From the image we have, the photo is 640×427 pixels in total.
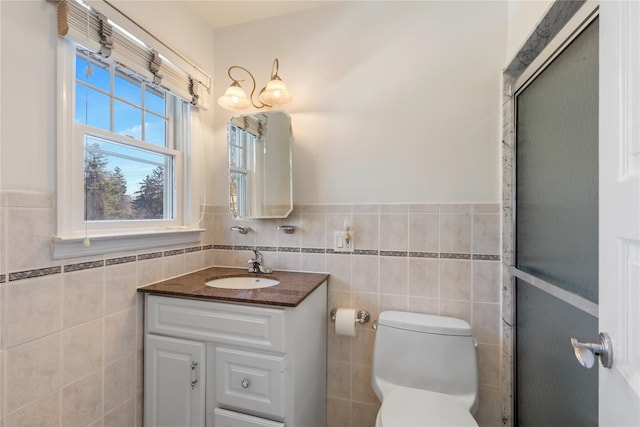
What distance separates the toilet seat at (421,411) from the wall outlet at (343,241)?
2.37ft

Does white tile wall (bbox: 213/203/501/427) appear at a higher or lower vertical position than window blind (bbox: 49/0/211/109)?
lower

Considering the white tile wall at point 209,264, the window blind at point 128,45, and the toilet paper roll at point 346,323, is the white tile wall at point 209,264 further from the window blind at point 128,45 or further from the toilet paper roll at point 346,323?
the window blind at point 128,45

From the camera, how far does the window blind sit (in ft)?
3.59

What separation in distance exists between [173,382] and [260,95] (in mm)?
1549

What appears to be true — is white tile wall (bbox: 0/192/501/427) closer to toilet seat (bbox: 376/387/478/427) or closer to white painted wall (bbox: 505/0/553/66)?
toilet seat (bbox: 376/387/478/427)

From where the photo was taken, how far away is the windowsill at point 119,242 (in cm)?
108

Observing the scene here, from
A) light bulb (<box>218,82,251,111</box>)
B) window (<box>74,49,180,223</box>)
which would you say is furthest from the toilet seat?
light bulb (<box>218,82,251,111</box>)

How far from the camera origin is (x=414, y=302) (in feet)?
5.06

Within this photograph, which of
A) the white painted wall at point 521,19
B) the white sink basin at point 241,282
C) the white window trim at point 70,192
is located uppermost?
the white painted wall at point 521,19

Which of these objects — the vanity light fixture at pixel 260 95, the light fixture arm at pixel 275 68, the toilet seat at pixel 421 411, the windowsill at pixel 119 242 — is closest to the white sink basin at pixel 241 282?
the windowsill at pixel 119 242

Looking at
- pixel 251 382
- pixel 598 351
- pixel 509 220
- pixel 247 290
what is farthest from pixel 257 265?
pixel 598 351

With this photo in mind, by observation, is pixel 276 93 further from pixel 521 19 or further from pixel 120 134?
pixel 521 19

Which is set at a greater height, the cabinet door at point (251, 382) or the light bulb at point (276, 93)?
the light bulb at point (276, 93)

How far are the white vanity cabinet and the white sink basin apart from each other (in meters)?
0.33
